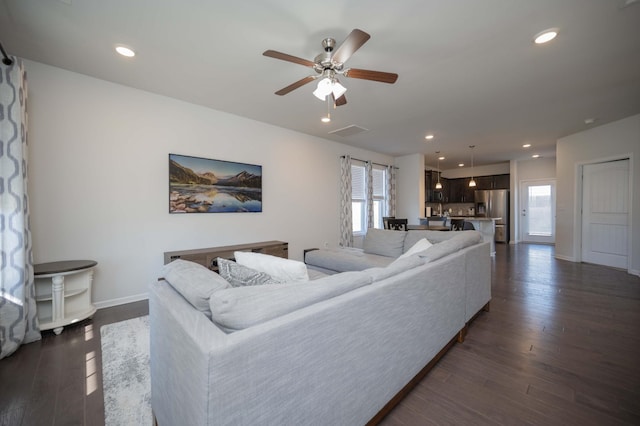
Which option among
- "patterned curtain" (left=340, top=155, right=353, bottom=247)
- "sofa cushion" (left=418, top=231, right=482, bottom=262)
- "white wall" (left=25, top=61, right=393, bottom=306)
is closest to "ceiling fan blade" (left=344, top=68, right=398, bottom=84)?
"sofa cushion" (left=418, top=231, right=482, bottom=262)

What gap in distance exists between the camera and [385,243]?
388 cm

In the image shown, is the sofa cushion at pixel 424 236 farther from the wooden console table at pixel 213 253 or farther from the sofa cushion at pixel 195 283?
the sofa cushion at pixel 195 283

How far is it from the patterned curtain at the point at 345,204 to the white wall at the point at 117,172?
2.08 meters

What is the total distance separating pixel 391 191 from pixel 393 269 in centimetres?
592

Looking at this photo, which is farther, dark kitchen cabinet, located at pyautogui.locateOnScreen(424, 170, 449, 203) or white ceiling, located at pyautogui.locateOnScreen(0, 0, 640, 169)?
dark kitchen cabinet, located at pyautogui.locateOnScreen(424, 170, 449, 203)

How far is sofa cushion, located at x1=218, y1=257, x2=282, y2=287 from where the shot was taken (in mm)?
1382

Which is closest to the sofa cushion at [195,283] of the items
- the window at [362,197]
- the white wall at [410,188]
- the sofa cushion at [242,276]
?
the sofa cushion at [242,276]

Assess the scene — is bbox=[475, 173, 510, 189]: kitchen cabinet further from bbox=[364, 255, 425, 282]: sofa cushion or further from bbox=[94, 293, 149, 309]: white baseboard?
bbox=[94, 293, 149, 309]: white baseboard

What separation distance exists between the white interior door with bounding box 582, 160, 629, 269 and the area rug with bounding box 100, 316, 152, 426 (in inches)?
292

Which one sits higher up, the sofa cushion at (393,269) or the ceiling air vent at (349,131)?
the ceiling air vent at (349,131)

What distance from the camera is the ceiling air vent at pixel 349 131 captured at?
→ 4814mm

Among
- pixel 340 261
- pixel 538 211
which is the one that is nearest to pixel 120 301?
pixel 340 261

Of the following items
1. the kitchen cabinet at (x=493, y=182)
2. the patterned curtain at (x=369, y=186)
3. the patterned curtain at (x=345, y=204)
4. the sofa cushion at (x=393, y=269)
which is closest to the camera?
the sofa cushion at (x=393, y=269)

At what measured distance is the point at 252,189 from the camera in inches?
173
